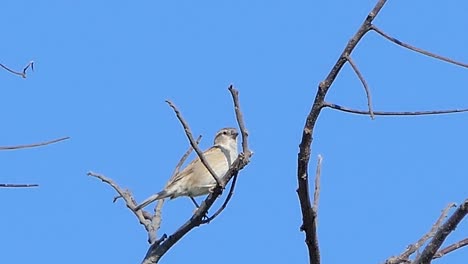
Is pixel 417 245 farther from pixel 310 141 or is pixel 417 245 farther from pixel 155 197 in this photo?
pixel 155 197

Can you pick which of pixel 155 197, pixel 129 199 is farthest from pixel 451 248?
pixel 155 197

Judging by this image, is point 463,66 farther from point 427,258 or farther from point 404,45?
point 427,258

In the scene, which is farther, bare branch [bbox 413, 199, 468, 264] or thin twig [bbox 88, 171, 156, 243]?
thin twig [bbox 88, 171, 156, 243]

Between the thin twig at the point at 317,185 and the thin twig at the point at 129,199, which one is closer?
the thin twig at the point at 317,185

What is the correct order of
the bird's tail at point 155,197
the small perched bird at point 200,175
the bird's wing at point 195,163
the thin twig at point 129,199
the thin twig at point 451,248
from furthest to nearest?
1. the bird's wing at point 195,163
2. the small perched bird at point 200,175
3. the bird's tail at point 155,197
4. the thin twig at point 129,199
5. the thin twig at point 451,248

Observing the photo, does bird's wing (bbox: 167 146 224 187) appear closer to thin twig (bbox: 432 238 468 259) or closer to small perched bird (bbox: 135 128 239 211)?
small perched bird (bbox: 135 128 239 211)

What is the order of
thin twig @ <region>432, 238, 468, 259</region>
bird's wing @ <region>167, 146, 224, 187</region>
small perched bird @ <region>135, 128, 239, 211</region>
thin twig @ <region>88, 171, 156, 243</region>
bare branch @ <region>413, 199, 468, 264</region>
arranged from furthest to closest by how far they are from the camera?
bird's wing @ <region>167, 146, 224, 187</region> < small perched bird @ <region>135, 128, 239, 211</region> < thin twig @ <region>88, 171, 156, 243</region> < thin twig @ <region>432, 238, 468, 259</region> < bare branch @ <region>413, 199, 468, 264</region>

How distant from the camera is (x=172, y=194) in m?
8.45

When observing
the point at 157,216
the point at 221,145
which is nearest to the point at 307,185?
the point at 157,216

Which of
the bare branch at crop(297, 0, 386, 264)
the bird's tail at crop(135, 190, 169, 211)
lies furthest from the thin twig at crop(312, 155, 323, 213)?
the bird's tail at crop(135, 190, 169, 211)

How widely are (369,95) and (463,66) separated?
1.24 ft

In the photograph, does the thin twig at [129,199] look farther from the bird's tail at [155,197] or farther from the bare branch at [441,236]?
the bare branch at [441,236]

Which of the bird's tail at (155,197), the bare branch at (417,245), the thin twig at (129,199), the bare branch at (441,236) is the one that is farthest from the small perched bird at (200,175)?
the bare branch at (441,236)

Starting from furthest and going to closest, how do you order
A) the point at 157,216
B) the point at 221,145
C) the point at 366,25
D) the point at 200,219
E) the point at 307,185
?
1. the point at 221,145
2. the point at 157,216
3. the point at 200,219
4. the point at 307,185
5. the point at 366,25
